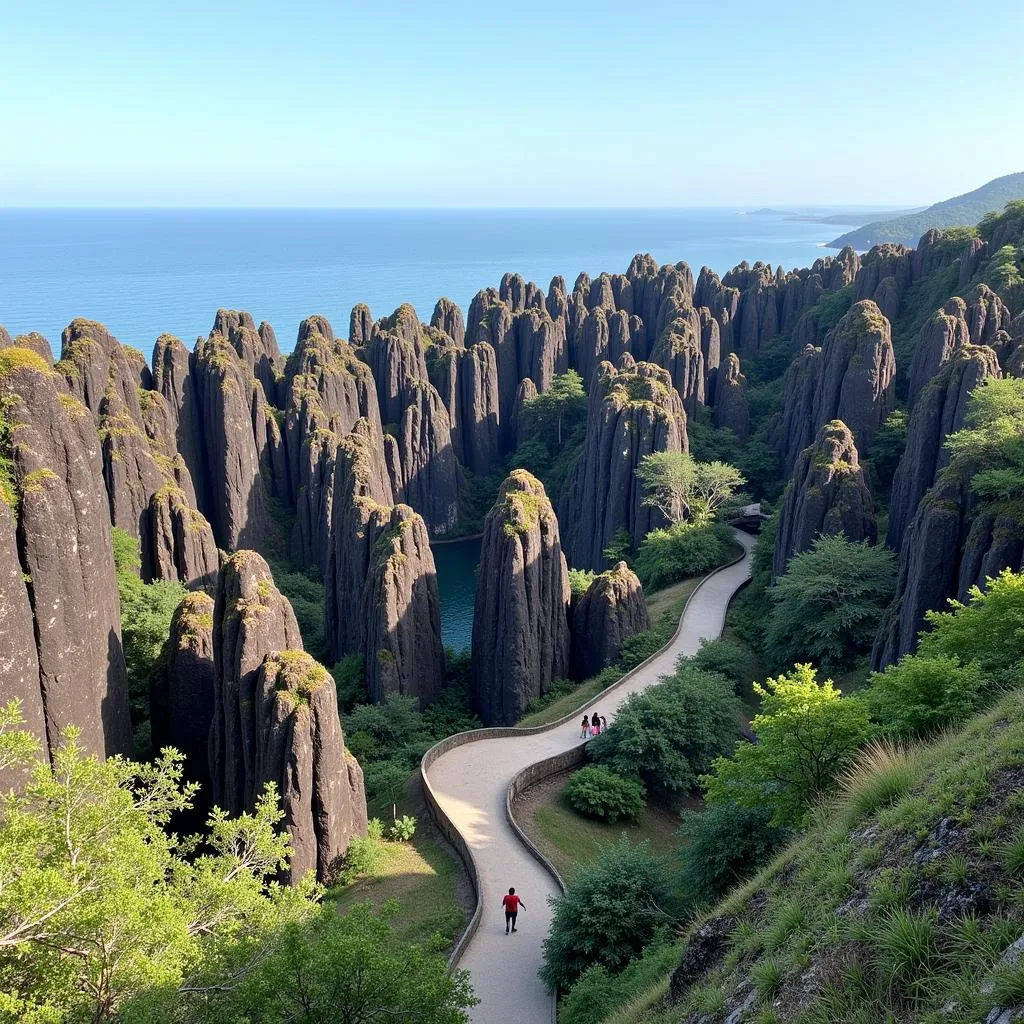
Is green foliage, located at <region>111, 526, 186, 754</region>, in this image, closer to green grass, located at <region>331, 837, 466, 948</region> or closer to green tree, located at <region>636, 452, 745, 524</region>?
green grass, located at <region>331, 837, 466, 948</region>

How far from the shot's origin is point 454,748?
3556cm

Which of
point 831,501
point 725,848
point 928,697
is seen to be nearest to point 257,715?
point 725,848

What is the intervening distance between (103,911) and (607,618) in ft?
109

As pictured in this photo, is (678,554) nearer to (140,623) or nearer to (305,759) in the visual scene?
(140,623)

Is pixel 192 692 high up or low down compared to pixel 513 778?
up

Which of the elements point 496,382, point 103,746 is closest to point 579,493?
point 496,382

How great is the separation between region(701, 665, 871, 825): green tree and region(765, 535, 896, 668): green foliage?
23.4 metres

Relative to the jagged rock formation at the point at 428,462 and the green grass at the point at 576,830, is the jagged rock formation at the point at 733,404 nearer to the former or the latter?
the jagged rock formation at the point at 428,462

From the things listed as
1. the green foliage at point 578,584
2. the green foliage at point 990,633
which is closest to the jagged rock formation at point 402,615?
the green foliage at point 578,584

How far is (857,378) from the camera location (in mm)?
68875

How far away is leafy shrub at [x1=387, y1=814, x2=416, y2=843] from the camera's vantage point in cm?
2931

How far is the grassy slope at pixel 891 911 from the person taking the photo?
7555 mm

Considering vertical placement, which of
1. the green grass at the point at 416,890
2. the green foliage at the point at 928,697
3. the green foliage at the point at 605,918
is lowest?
the green grass at the point at 416,890

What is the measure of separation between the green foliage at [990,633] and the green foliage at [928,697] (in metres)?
1.34
